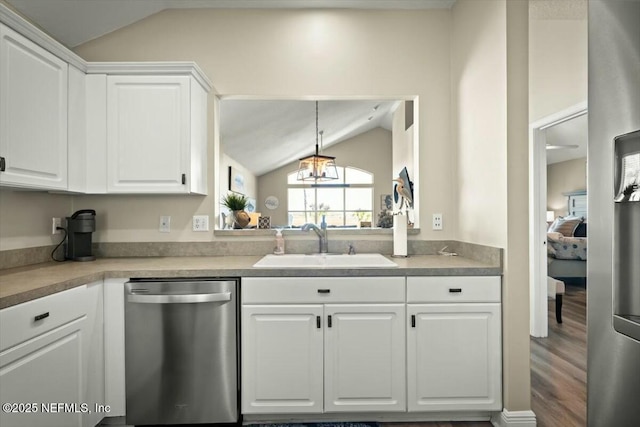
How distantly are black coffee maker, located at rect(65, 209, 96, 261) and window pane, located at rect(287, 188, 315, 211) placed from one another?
6.89 metres

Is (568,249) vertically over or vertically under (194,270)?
under

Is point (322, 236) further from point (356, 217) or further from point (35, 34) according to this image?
point (356, 217)

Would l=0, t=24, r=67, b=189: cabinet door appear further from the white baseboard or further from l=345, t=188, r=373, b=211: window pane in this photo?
l=345, t=188, r=373, b=211: window pane

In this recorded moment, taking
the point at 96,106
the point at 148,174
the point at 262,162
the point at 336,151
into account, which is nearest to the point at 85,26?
the point at 96,106

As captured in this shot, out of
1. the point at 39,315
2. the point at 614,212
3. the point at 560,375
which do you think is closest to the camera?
the point at 614,212

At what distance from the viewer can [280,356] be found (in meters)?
1.90

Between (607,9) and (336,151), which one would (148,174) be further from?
(336,151)

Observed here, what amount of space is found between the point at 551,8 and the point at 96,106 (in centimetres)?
278

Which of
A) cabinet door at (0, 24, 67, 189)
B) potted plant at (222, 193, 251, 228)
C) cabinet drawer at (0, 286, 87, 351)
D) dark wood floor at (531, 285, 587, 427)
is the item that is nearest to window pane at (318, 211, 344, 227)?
dark wood floor at (531, 285, 587, 427)

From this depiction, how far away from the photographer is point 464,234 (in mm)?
2363

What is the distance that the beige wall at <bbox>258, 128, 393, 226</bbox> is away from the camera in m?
8.83

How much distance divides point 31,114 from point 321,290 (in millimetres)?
1616

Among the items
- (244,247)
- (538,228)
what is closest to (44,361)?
(244,247)

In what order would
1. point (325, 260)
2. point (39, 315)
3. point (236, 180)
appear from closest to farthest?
point (39, 315)
point (325, 260)
point (236, 180)
